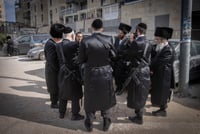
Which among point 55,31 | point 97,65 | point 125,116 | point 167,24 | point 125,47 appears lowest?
point 125,116

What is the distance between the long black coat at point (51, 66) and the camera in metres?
4.40

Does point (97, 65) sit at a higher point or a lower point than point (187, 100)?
higher

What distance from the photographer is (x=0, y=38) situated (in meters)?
25.9

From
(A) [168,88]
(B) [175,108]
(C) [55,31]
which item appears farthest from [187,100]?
(C) [55,31]

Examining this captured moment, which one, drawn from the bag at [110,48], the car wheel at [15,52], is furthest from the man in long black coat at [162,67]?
the car wheel at [15,52]

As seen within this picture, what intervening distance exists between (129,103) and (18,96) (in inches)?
131

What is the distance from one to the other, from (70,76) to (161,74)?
1758 mm

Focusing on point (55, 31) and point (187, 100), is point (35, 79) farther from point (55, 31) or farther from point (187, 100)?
point (187, 100)

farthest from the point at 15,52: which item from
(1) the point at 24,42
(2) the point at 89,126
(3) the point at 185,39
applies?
(2) the point at 89,126

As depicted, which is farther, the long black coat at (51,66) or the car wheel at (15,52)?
the car wheel at (15,52)

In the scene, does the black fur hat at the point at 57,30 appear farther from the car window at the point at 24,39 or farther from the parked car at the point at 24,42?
the car window at the point at 24,39

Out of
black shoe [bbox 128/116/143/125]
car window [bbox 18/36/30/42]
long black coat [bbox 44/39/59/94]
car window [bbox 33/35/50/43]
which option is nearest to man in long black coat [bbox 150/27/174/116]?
black shoe [bbox 128/116/143/125]

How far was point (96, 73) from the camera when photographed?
346cm

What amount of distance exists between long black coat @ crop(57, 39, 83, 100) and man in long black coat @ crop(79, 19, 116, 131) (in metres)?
0.36
